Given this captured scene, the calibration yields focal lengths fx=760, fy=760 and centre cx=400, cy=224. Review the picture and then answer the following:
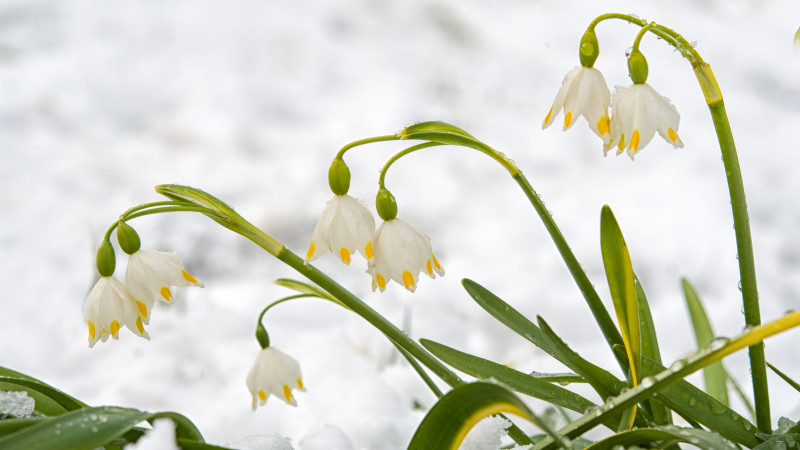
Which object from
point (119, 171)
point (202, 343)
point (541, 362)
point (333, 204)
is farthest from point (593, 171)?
→ point (333, 204)

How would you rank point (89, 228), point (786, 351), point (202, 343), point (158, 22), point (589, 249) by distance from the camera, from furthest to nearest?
1. point (158, 22)
2. point (89, 228)
3. point (589, 249)
4. point (202, 343)
5. point (786, 351)

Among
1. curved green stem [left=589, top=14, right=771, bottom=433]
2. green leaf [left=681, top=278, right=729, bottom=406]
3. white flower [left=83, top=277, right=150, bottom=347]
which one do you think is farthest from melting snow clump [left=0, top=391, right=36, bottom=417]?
green leaf [left=681, top=278, right=729, bottom=406]

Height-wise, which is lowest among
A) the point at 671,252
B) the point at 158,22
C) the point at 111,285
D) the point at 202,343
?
the point at 111,285

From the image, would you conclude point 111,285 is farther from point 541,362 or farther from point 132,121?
point 132,121

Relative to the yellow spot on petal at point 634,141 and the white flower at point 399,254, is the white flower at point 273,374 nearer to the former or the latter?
the white flower at point 399,254

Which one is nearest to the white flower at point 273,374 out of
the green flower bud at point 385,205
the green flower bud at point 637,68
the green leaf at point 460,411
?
the green flower bud at point 385,205

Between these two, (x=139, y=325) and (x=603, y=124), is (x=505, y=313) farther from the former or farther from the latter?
(x=139, y=325)

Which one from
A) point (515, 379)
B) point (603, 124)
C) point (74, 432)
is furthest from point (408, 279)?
point (74, 432)
